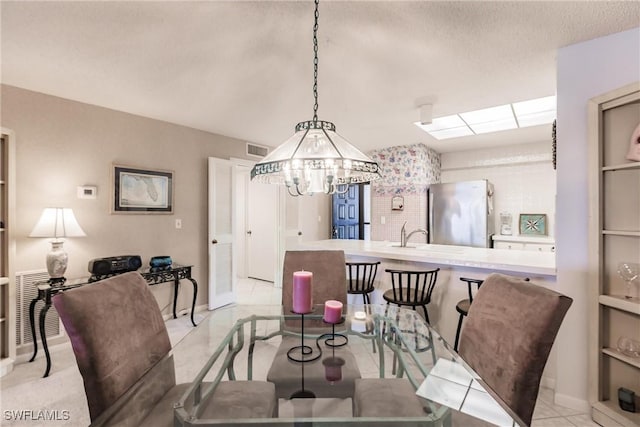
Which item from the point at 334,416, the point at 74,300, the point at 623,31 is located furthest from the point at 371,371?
the point at 623,31

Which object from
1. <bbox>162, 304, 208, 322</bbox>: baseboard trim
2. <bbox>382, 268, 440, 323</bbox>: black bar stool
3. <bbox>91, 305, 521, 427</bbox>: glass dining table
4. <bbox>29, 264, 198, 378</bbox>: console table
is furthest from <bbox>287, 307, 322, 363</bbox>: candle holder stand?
<bbox>162, 304, 208, 322</bbox>: baseboard trim

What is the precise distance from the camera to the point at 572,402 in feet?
6.02

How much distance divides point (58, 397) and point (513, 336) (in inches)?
111

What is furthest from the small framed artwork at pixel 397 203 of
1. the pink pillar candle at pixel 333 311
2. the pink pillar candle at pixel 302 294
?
the pink pillar candle at pixel 302 294

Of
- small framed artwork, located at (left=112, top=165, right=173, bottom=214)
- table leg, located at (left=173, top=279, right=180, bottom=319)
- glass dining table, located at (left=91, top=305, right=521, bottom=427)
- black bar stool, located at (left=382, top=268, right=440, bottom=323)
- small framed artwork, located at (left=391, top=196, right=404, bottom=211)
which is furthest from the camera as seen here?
small framed artwork, located at (left=391, top=196, right=404, bottom=211)

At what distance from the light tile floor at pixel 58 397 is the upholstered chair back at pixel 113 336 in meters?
0.98

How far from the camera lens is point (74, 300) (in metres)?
1.07

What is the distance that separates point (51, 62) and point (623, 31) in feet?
12.1

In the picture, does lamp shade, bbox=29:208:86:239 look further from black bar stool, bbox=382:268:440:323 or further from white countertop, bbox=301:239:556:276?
black bar stool, bbox=382:268:440:323

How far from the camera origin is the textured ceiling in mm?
1544

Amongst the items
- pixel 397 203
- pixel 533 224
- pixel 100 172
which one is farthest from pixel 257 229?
pixel 533 224

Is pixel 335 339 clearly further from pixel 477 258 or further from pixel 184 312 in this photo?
pixel 184 312

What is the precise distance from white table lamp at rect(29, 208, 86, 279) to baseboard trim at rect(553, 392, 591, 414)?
385 centimetres

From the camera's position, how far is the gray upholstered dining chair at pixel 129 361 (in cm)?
105
